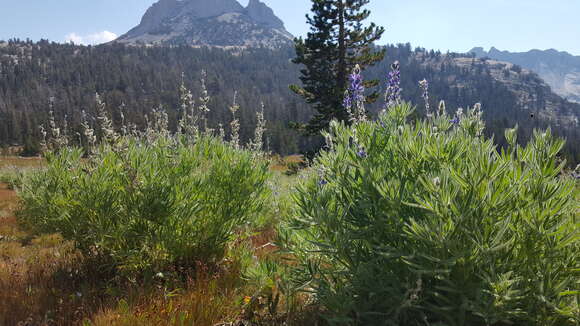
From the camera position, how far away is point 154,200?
3164 millimetres

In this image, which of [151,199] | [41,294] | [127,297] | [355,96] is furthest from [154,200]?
[355,96]

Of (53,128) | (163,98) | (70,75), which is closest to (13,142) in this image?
(163,98)

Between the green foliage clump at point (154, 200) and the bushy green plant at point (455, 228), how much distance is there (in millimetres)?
1464

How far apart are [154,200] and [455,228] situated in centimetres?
248

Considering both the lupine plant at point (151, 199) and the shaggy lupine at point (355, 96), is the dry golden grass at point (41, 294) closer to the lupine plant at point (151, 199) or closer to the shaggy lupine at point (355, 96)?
the lupine plant at point (151, 199)

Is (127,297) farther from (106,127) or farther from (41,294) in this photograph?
(106,127)

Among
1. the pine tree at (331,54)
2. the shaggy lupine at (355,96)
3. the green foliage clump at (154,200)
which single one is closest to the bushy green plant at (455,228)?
the shaggy lupine at (355,96)

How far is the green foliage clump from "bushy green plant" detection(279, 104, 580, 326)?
57.7 inches

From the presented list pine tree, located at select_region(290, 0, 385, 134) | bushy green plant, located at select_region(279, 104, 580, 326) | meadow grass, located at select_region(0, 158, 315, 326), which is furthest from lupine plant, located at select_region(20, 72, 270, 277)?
pine tree, located at select_region(290, 0, 385, 134)

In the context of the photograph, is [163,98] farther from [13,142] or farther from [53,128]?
[53,128]

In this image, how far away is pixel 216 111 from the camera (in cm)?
14375

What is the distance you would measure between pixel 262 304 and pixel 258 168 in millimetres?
1392

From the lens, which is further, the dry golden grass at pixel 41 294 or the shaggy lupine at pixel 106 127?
the shaggy lupine at pixel 106 127

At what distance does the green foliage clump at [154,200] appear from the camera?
10.6 feet
